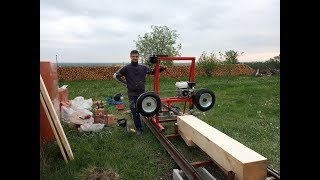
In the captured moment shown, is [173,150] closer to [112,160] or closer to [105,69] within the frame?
[112,160]

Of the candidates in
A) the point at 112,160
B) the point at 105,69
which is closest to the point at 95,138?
the point at 112,160

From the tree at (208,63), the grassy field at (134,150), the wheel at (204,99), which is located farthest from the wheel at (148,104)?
the tree at (208,63)

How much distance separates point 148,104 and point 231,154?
9.34 ft

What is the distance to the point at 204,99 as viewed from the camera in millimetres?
7156

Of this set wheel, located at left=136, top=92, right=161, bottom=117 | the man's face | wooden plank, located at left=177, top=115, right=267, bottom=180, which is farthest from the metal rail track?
the man's face

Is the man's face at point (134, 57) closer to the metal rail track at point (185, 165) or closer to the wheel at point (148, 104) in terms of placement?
the wheel at point (148, 104)

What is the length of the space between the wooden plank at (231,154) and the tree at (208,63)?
23.9 meters

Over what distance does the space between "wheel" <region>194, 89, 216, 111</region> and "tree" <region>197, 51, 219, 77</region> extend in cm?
2234

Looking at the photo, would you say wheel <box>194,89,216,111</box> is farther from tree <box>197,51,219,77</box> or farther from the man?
tree <box>197,51,219,77</box>

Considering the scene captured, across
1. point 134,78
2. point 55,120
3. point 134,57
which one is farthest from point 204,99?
point 55,120

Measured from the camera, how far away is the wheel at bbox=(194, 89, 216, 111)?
23.0 feet

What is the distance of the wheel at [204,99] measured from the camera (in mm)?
7016
